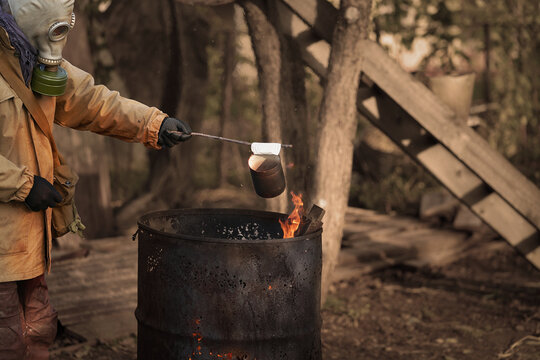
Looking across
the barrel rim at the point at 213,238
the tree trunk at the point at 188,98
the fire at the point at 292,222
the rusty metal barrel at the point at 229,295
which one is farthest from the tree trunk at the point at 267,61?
the tree trunk at the point at 188,98

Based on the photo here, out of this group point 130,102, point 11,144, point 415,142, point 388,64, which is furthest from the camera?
point 415,142

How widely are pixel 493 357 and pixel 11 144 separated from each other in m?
3.29

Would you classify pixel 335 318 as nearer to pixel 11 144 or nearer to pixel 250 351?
pixel 250 351

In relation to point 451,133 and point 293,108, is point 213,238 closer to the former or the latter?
point 293,108

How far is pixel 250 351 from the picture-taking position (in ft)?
10.3

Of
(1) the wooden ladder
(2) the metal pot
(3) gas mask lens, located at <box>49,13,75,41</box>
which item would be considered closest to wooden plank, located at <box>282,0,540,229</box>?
(1) the wooden ladder

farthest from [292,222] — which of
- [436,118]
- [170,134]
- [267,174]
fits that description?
[436,118]

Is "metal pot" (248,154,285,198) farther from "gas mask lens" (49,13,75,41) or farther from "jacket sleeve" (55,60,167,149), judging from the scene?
"gas mask lens" (49,13,75,41)

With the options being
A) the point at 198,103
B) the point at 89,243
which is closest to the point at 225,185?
the point at 198,103

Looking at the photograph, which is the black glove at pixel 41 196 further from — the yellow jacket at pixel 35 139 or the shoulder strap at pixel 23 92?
the shoulder strap at pixel 23 92

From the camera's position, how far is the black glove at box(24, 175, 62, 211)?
2.88 meters

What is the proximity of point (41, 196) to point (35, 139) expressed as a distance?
28 centimetres

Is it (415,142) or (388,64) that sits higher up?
(388,64)

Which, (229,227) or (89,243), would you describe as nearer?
(229,227)
